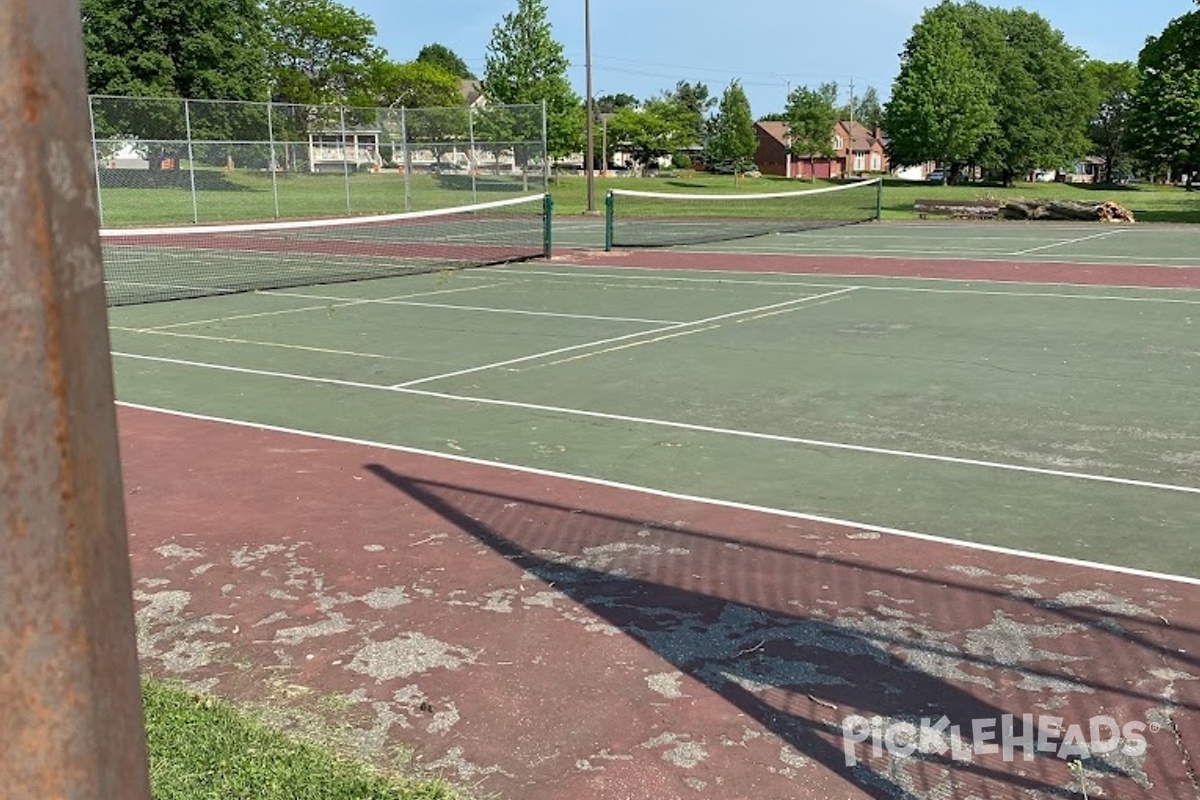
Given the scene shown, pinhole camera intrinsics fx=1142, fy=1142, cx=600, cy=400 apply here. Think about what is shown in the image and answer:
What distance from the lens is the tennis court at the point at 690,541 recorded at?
394 cm

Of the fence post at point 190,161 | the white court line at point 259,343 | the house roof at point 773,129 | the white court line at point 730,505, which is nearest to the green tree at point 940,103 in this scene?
the house roof at point 773,129

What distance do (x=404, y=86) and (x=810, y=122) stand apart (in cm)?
3403

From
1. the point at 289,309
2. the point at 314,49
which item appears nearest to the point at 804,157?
the point at 314,49

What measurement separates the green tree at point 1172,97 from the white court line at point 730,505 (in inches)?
1936

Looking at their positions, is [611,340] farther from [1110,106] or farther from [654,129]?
[1110,106]

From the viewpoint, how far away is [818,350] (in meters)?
12.2

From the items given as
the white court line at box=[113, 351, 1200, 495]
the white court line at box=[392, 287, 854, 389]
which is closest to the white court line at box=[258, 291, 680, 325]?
the white court line at box=[392, 287, 854, 389]

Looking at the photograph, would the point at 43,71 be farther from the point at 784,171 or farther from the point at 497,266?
the point at 784,171

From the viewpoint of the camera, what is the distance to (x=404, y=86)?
9050 cm

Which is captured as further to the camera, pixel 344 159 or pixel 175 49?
pixel 175 49

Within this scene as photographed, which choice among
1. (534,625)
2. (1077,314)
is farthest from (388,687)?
(1077,314)

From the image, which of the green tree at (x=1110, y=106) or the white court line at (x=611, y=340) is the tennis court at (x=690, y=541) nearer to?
the white court line at (x=611, y=340)

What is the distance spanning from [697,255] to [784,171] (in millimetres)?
104459

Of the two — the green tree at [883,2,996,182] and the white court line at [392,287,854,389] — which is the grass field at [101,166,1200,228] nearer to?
the white court line at [392,287,854,389]
